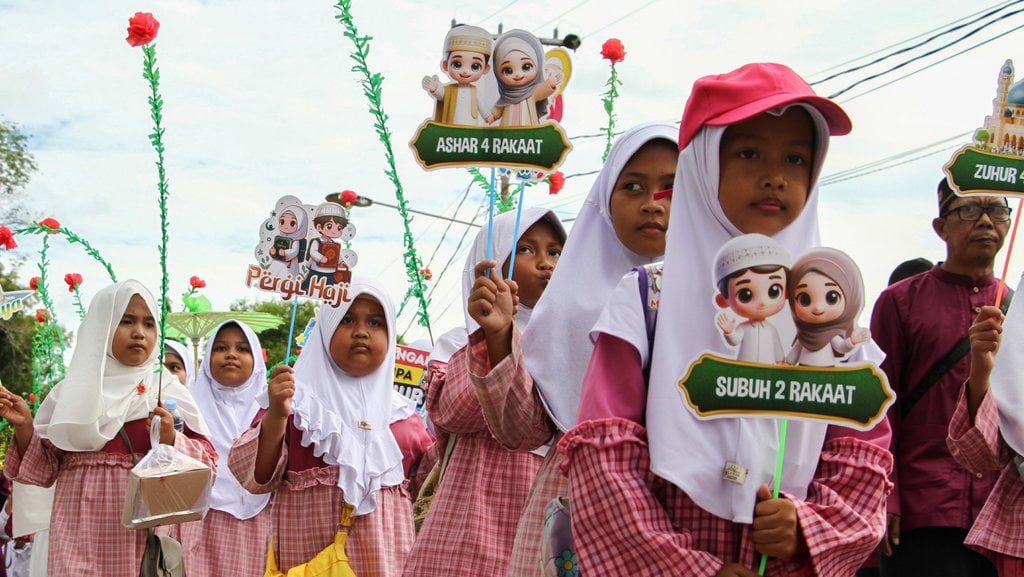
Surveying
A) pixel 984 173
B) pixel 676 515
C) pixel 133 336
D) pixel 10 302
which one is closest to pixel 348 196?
pixel 133 336

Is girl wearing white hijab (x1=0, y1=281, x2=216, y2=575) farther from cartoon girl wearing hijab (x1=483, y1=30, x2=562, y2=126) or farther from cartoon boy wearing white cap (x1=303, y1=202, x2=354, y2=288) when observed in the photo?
cartoon girl wearing hijab (x1=483, y1=30, x2=562, y2=126)

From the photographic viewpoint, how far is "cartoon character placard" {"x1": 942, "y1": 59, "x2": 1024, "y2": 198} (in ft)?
13.5

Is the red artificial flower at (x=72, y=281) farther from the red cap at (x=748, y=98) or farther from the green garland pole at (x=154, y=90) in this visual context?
the red cap at (x=748, y=98)

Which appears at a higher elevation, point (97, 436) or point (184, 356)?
point (184, 356)

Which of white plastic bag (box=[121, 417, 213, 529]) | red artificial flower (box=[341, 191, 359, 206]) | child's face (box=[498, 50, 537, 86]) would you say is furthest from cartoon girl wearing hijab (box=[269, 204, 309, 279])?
child's face (box=[498, 50, 537, 86])

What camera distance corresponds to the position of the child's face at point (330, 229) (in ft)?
17.2

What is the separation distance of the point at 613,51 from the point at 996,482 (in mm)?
2224

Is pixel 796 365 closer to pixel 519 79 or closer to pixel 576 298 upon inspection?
pixel 576 298

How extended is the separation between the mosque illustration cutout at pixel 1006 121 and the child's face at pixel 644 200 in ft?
4.83

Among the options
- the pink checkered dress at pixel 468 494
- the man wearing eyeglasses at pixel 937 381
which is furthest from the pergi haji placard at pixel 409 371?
the man wearing eyeglasses at pixel 937 381

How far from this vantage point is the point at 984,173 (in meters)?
4.11

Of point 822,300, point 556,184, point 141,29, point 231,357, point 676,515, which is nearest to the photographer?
point 822,300

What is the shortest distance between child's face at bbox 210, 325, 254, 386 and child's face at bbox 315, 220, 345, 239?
3.47 metres

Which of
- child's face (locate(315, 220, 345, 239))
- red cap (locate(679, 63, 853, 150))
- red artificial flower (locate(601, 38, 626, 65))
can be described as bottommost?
child's face (locate(315, 220, 345, 239))
